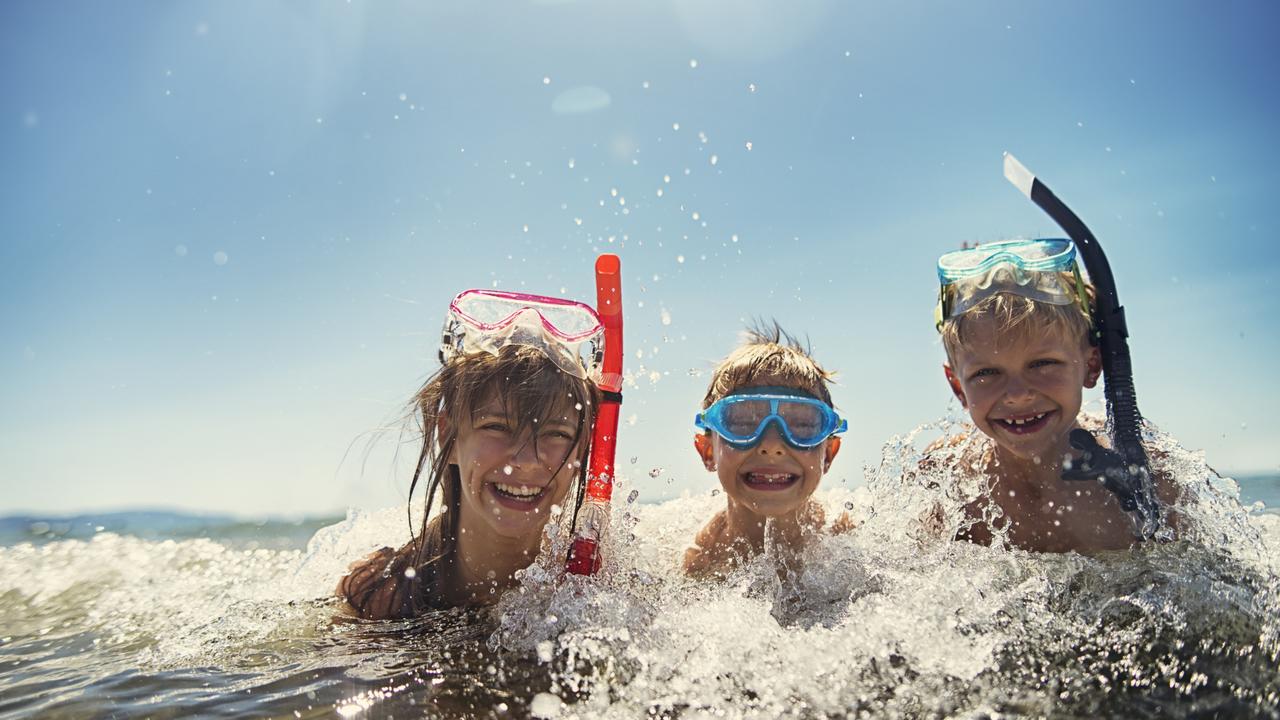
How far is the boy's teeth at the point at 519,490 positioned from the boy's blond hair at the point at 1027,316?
2480mm

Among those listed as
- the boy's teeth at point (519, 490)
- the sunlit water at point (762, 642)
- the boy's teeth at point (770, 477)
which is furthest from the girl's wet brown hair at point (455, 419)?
the boy's teeth at point (770, 477)

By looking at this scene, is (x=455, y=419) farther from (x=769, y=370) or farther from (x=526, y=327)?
(x=769, y=370)

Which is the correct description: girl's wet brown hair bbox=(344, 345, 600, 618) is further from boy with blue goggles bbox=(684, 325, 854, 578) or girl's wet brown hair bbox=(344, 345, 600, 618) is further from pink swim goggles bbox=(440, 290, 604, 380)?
boy with blue goggles bbox=(684, 325, 854, 578)

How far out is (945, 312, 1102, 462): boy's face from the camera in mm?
3760

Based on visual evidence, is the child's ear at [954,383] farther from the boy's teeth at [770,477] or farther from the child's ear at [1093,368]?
the boy's teeth at [770,477]

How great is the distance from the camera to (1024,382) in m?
3.77

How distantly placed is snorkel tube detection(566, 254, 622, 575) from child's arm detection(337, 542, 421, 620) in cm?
85

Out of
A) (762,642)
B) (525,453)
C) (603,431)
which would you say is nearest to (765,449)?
(603,431)

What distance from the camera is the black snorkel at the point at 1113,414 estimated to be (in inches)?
145

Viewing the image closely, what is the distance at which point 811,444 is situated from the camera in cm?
395

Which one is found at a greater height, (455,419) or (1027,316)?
(1027,316)

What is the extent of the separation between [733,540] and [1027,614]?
5.83ft

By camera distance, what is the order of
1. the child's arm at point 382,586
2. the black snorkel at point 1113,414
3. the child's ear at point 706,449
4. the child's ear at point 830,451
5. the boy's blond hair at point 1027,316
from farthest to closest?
the child's ear at point 706,449 → the child's ear at point 830,451 → the boy's blond hair at point 1027,316 → the black snorkel at point 1113,414 → the child's arm at point 382,586

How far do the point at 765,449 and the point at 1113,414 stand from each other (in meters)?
1.80
